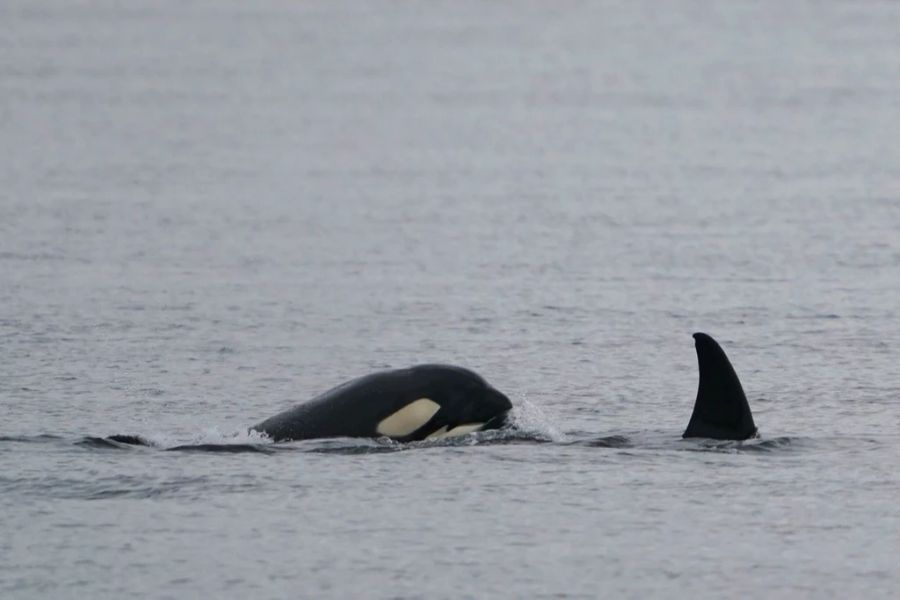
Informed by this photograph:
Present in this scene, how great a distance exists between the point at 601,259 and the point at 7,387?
35.8ft

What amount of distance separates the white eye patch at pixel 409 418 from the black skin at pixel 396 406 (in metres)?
0.03

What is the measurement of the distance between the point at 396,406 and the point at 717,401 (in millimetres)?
2612

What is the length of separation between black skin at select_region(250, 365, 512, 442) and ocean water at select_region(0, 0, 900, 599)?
19 centimetres

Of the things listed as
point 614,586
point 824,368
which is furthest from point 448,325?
point 614,586

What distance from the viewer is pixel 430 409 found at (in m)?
16.6

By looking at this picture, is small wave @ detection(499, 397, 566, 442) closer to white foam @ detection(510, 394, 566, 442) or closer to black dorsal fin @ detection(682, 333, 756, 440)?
white foam @ detection(510, 394, 566, 442)

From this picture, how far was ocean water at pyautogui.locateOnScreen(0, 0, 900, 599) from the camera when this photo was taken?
14.0m

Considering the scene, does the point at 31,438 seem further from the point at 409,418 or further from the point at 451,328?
the point at 451,328

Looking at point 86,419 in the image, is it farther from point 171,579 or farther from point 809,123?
point 809,123

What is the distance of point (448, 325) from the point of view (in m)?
23.5

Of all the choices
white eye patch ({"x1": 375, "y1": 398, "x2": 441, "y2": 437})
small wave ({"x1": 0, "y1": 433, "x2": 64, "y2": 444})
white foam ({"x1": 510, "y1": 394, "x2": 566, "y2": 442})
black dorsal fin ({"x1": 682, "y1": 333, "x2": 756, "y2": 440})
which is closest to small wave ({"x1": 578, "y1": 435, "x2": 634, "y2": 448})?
white foam ({"x1": 510, "y1": 394, "x2": 566, "y2": 442})

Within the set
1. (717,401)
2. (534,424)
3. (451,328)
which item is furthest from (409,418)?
(451,328)

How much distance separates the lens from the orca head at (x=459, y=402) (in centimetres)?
1664

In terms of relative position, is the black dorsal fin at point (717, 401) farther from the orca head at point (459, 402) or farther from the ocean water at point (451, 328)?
the orca head at point (459, 402)
